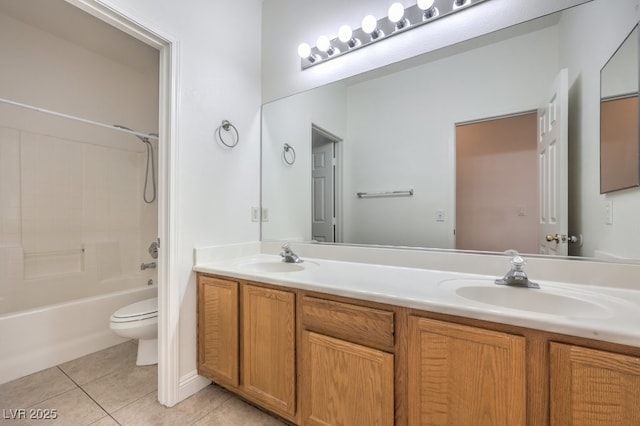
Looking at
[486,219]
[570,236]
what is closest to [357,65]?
[486,219]

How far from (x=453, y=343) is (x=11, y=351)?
8.35 feet

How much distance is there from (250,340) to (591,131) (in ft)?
5.96

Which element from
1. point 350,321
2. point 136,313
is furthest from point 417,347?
point 136,313

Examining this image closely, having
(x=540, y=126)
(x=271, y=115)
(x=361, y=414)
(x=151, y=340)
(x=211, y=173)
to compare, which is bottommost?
(x=151, y=340)

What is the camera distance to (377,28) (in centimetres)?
156

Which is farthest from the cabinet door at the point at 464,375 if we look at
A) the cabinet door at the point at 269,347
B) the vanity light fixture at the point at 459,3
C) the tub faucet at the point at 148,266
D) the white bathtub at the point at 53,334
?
the tub faucet at the point at 148,266

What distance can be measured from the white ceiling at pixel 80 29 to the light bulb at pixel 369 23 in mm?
1939

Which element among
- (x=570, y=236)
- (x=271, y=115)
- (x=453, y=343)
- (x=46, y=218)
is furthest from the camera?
(x=46, y=218)

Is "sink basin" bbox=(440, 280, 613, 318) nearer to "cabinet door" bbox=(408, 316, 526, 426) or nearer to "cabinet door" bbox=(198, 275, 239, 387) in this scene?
"cabinet door" bbox=(408, 316, 526, 426)

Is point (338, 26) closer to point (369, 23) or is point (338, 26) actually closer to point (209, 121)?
point (369, 23)

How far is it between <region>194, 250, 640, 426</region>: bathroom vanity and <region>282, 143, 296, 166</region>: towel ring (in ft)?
2.96

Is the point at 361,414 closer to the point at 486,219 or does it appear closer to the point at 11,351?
the point at 486,219

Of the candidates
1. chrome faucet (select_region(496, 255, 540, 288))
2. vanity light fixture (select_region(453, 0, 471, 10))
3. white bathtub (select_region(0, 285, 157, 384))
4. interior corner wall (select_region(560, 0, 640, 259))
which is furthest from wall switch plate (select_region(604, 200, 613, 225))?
white bathtub (select_region(0, 285, 157, 384))

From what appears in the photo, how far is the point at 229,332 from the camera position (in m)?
1.45
